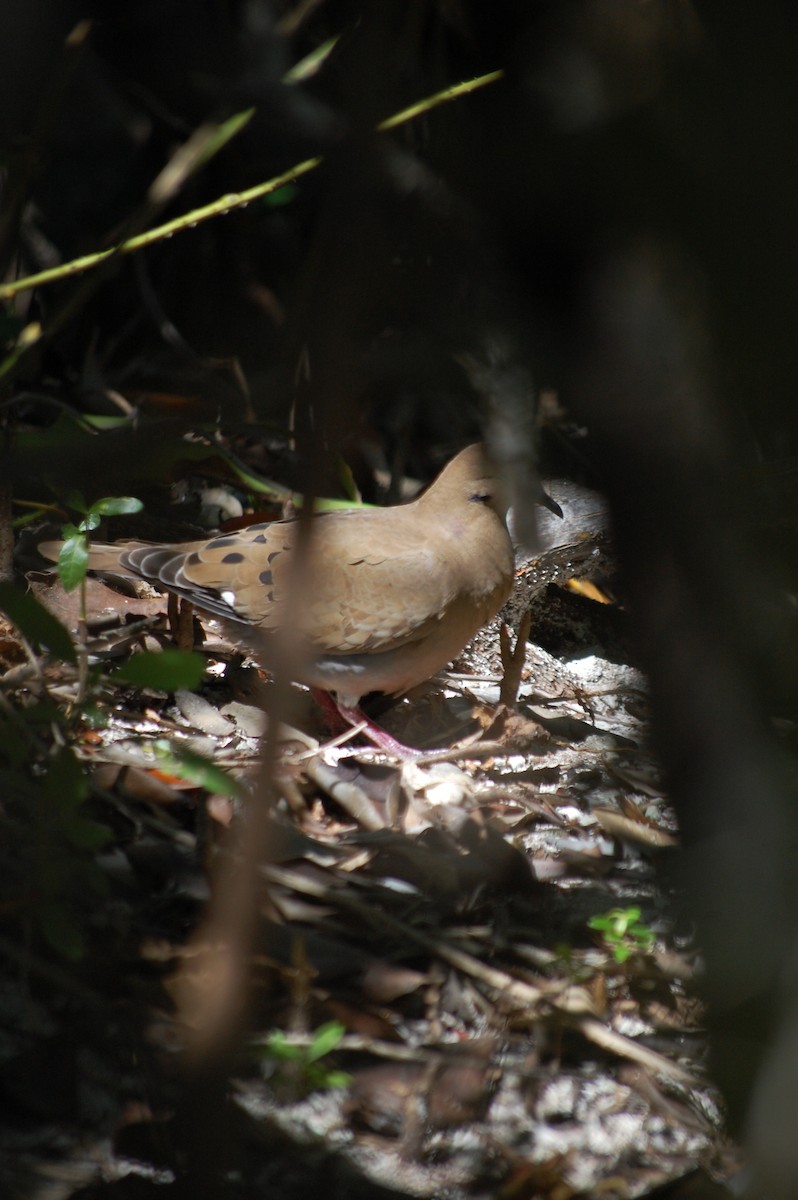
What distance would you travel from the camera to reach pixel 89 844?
2.11 metres

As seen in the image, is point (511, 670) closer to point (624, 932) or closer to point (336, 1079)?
point (624, 932)

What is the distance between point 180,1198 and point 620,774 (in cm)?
204

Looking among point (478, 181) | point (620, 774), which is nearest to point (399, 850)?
point (620, 774)

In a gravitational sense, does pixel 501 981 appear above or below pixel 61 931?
below

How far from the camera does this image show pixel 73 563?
286cm

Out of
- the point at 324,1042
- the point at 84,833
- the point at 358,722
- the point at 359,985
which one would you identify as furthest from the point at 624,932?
the point at 358,722

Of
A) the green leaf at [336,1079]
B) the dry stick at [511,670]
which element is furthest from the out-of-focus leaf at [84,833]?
the dry stick at [511,670]

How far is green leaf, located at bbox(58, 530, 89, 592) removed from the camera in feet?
9.34

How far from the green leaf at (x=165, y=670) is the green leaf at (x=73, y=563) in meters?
0.80

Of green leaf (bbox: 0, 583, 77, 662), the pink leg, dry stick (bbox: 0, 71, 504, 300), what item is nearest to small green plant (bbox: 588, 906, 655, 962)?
the pink leg

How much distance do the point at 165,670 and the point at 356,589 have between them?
1.77 m

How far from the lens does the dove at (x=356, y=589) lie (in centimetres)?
379

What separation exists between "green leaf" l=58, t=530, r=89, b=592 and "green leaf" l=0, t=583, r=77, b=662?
69cm

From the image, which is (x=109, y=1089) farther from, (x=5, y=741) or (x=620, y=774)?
(x=620, y=774)
